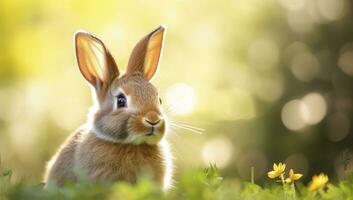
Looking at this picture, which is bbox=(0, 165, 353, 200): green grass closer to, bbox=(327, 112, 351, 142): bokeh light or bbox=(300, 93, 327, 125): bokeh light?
Result: bbox=(327, 112, 351, 142): bokeh light

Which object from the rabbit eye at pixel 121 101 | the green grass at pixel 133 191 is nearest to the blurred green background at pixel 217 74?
the rabbit eye at pixel 121 101

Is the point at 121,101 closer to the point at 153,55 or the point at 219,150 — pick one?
the point at 153,55

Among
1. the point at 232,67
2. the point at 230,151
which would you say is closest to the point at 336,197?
the point at 230,151

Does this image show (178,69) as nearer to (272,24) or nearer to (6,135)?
(272,24)

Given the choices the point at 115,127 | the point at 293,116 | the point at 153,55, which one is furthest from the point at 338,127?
the point at 115,127

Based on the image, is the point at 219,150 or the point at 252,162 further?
the point at 219,150

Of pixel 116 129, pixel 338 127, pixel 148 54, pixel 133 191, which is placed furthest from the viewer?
pixel 338 127

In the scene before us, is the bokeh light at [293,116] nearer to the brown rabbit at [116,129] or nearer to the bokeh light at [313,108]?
the bokeh light at [313,108]
